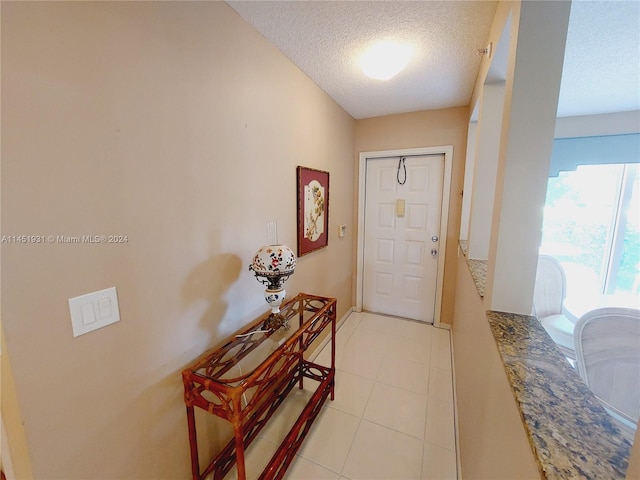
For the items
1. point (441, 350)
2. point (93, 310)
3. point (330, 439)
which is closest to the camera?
point (93, 310)

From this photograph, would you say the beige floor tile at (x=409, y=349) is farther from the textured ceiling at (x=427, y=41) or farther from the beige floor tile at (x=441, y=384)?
the textured ceiling at (x=427, y=41)

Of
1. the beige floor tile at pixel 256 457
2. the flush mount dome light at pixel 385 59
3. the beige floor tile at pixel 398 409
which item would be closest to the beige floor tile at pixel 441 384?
the beige floor tile at pixel 398 409

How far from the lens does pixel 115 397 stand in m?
0.92

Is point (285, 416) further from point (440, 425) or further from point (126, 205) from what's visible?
point (126, 205)

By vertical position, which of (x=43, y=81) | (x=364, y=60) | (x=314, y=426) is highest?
(x=364, y=60)

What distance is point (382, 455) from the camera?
1.46 metres

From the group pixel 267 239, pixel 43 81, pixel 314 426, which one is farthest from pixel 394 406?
pixel 43 81

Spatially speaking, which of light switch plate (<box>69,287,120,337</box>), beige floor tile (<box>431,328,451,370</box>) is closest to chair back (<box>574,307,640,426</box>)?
beige floor tile (<box>431,328,451,370</box>)

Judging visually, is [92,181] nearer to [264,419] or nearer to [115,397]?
[115,397]

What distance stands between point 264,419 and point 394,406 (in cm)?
90

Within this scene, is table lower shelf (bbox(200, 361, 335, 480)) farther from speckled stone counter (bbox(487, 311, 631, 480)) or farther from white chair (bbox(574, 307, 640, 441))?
white chair (bbox(574, 307, 640, 441))

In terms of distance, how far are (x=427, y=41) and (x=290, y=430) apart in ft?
7.97

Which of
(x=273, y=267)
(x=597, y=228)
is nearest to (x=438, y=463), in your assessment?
(x=273, y=267)

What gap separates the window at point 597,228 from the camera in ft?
9.33
